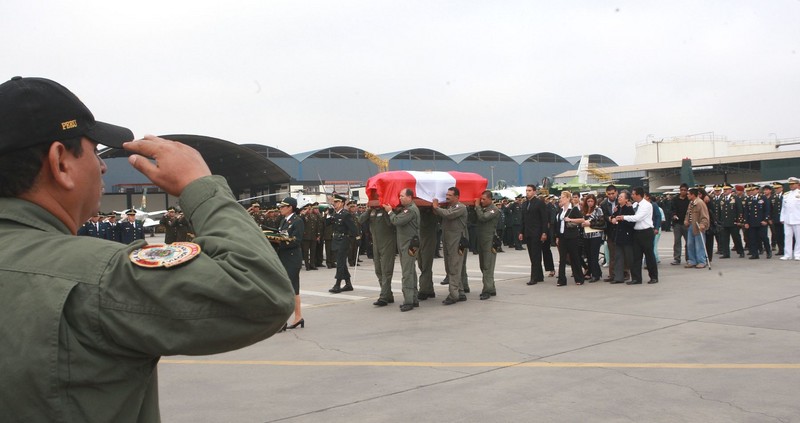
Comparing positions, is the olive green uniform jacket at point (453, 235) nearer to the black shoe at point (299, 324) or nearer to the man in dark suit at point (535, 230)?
the man in dark suit at point (535, 230)

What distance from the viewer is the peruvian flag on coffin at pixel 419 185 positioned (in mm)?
12078

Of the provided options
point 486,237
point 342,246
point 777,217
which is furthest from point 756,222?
point 342,246

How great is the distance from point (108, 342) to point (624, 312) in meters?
9.45

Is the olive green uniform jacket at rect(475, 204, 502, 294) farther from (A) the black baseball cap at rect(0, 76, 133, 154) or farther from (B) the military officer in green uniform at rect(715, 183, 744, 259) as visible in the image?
(A) the black baseball cap at rect(0, 76, 133, 154)

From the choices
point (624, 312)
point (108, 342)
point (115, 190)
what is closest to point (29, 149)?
point (108, 342)

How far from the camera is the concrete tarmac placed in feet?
17.3

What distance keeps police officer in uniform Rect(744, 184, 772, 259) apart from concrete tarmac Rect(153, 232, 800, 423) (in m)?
6.29

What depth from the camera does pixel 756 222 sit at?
17.3m

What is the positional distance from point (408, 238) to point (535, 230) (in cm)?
406

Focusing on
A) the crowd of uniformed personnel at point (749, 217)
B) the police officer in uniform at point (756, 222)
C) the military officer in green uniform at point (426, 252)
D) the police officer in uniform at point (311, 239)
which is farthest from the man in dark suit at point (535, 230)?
the police officer in uniform at point (311, 239)

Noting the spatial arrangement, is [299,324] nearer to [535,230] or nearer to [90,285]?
[535,230]

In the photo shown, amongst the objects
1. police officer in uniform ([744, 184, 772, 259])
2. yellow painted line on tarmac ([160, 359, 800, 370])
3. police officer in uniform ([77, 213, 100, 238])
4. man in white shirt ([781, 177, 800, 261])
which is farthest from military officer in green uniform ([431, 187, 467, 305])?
police officer in uniform ([77, 213, 100, 238])

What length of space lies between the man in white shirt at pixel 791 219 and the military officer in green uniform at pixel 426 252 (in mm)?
9760

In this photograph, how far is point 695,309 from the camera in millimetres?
9727
